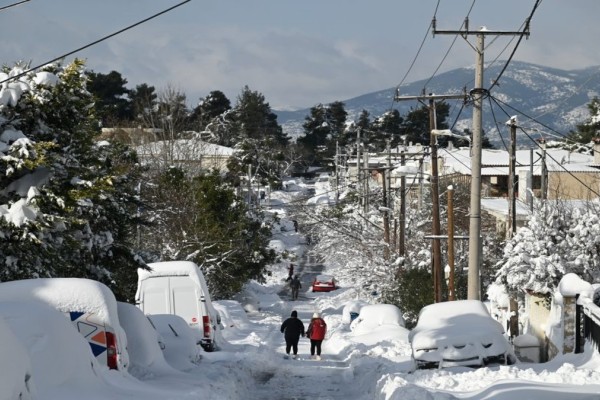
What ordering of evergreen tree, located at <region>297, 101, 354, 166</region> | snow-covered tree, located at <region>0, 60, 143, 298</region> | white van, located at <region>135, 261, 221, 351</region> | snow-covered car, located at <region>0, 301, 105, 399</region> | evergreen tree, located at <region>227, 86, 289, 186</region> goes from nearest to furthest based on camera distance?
snow-covered car, located at <region>0, 301, 105, 399</region>
snow-covered tree, located at <region>0, 60, 143, 298</region>
white van, located at <region>135, 261, 221, 351</region>
evergreen tree, located at <region>227, 86, 289, 186</region>
evergreen tree, located at <region>297, 101, 354, 166</region>

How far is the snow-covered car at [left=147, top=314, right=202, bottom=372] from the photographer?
1828cm

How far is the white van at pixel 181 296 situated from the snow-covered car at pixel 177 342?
4.05m

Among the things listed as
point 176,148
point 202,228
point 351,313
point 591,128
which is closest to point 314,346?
point 351,313

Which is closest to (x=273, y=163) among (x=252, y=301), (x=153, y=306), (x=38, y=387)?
(x=252, y=301)

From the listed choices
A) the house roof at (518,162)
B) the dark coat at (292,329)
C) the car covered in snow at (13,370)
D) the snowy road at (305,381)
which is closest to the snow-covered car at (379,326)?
the snowy road at (305,381)

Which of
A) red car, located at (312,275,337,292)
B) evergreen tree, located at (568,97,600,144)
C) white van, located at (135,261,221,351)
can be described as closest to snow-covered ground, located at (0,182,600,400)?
white van, located at (135,261,221,351)

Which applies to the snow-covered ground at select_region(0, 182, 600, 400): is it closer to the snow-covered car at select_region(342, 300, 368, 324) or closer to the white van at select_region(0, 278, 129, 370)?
the white van at select_region(0, 278, 129, 370)

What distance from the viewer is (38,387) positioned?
9828mm

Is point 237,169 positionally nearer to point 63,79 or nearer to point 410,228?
point 410,228

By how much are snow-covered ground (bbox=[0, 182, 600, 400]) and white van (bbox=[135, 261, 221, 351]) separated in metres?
0.85

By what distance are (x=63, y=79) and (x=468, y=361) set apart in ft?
Result: 32.6

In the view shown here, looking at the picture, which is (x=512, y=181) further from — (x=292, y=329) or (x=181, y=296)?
(x=181, y=296)

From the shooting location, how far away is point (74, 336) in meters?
11.1

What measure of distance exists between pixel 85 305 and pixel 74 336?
1.98m
